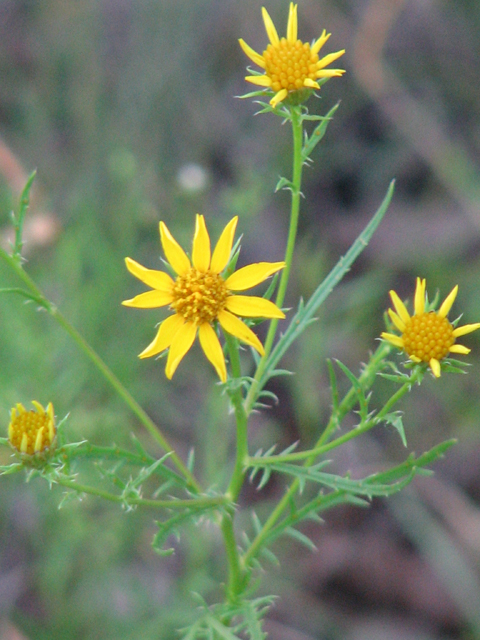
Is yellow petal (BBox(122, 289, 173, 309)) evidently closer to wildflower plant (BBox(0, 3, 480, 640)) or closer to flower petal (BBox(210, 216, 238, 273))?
wildflower plant (BBox(0, 3, 480, 640))

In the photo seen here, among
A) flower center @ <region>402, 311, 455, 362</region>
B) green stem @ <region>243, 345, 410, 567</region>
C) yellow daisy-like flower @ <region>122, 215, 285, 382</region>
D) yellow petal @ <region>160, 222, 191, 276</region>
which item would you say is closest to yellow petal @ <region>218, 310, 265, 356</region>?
yellow daisy-like flower @ <region>122, 215, 285, 382</region>

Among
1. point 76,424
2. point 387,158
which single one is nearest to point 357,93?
point 387,158

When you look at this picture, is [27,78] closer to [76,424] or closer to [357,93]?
[357,93]

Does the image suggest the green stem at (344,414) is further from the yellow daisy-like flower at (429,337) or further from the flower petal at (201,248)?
the flower petal at (201,248)

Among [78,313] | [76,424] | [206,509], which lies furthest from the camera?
[78,313]

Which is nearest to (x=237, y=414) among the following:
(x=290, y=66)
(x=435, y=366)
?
(x=435, y=366)

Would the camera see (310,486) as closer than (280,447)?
Yes

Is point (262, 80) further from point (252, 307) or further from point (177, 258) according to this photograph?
point (252, 307)

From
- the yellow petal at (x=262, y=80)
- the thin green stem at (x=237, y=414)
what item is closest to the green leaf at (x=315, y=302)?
the thin green stem at (x=237, y=414)
